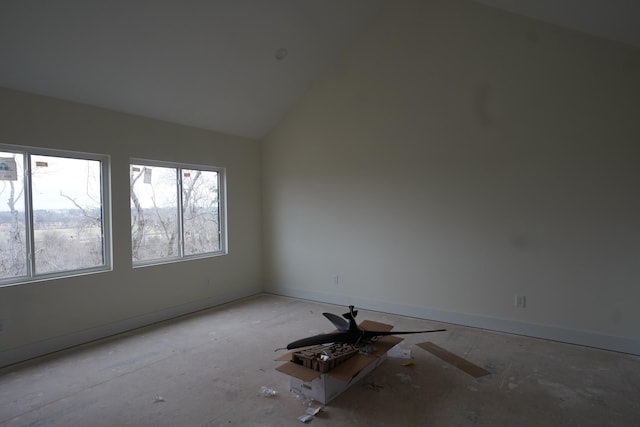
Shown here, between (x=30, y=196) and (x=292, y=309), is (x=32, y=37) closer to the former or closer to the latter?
(x=30, y=196)

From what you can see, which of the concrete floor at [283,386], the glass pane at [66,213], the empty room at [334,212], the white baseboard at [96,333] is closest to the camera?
the concrete floor at [283,386]

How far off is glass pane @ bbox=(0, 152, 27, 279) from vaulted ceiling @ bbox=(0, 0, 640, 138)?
0.73 metres

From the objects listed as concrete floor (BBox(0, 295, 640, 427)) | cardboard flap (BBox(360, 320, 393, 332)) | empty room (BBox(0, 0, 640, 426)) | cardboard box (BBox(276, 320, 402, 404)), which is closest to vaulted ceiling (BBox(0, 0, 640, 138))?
empty room (BBox(0, 0, 640, 426))

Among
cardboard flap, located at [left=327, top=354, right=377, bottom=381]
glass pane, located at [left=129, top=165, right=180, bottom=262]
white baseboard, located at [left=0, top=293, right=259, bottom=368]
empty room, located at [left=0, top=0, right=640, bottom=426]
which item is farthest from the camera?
glass pane, located at [left=129, top=165, right=180, bottom=262]

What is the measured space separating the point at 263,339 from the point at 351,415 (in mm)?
1605

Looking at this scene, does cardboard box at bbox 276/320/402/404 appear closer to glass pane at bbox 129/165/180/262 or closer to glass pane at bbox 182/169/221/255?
glass pane at bbox 129/165/180/262

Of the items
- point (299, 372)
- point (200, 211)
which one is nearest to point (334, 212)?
point (200, 211)

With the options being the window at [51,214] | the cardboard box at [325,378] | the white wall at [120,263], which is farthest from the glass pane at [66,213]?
the cardboard box at [325,378]

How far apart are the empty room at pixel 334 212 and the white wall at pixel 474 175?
0.02m

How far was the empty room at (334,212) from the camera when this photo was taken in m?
2.79

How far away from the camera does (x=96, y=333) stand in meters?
3.82

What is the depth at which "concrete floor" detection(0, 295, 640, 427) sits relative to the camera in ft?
8.00

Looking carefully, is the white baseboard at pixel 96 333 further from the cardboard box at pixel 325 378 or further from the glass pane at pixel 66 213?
the cardboard box at pixel 325 378

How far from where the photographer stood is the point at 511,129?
3896 millimetres
